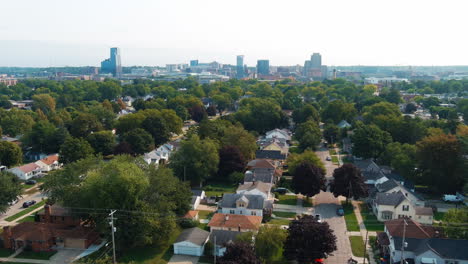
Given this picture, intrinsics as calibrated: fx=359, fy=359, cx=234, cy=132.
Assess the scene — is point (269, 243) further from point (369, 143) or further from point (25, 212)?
point (369, 143)

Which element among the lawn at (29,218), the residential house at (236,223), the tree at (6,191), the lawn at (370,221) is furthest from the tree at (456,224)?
the tree at (6,191)

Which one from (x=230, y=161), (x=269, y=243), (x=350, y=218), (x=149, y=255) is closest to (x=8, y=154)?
(x=230, y=161)

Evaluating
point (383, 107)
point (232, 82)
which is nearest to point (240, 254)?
point (383, 107)

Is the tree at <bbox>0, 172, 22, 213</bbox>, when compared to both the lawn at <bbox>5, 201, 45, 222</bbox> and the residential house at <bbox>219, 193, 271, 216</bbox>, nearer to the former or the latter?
the lawn at <bbox>5, 201, 45, 222</bbox>

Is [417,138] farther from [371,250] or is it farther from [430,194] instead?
[371,250]

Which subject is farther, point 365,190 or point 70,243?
point 365,190

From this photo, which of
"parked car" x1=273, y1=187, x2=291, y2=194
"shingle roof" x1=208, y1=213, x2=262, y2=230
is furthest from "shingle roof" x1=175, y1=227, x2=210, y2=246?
"parked car" x1=273, y1=187, x2=291, y2=194
